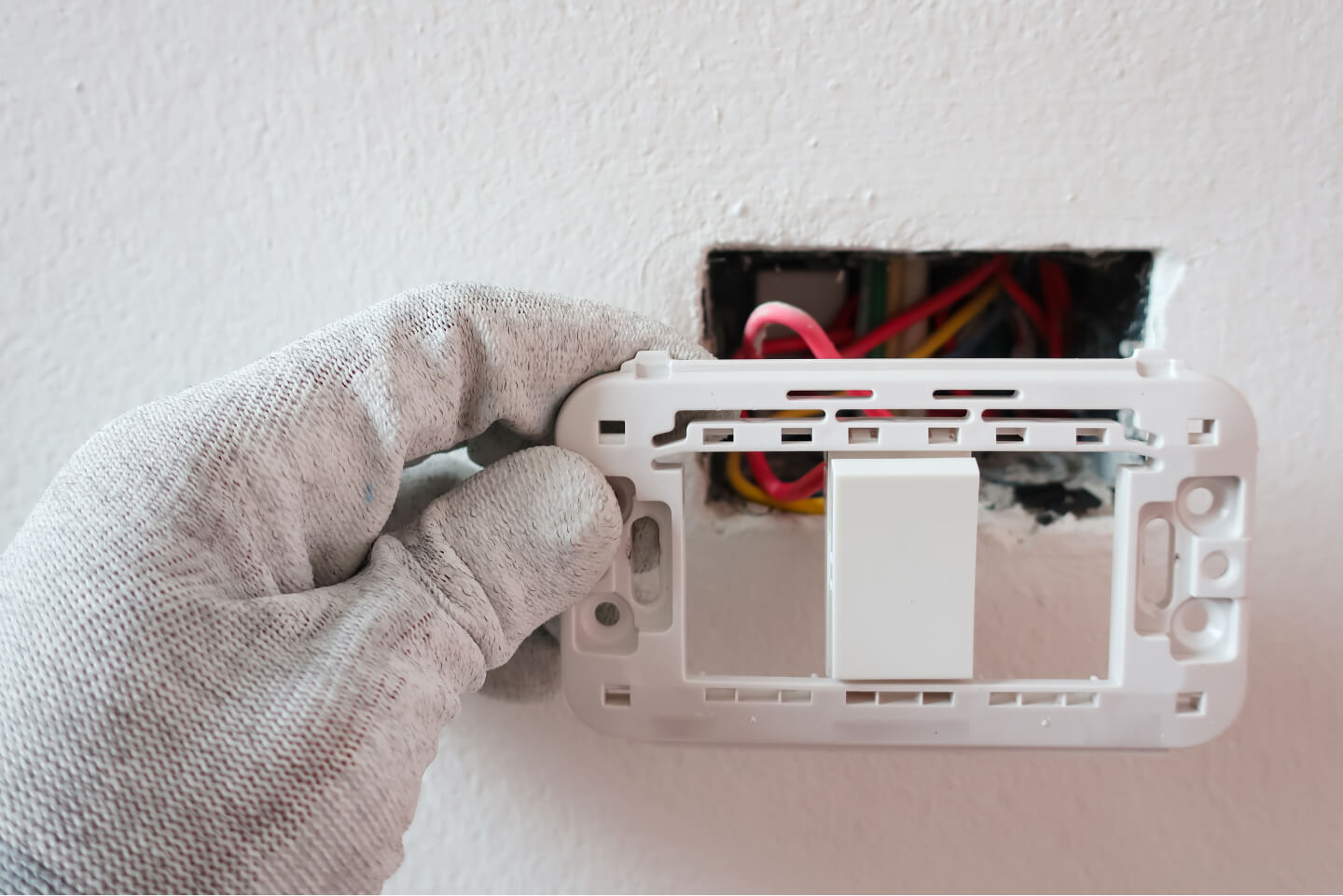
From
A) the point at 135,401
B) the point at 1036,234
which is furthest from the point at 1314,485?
the point at 135,401

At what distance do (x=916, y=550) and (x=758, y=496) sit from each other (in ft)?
0.46

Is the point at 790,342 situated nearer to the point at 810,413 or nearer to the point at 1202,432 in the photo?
the point at 810,413

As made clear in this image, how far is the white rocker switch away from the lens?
1.28 feet

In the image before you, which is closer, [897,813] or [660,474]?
[660,474]

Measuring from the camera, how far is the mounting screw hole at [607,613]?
476 millimetres

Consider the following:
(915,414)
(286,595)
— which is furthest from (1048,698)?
(286,595)

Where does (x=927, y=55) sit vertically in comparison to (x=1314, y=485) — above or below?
above

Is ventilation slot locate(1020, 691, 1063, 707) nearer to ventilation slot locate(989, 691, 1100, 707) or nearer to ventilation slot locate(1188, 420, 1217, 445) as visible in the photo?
ventilation slot locate(989, 691, 1100, 707)

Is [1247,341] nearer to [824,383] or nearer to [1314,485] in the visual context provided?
[1314,485]

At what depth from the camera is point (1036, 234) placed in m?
0.48

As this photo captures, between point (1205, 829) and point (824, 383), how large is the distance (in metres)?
0.40

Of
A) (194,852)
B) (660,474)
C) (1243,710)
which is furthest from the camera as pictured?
(1243,710)

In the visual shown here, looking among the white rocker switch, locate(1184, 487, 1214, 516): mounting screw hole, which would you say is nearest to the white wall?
locate(1184, 487, 1214, 516): mounting screw hole

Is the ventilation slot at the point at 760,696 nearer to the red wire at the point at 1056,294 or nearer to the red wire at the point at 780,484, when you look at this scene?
the red wire at the point at 780,484
